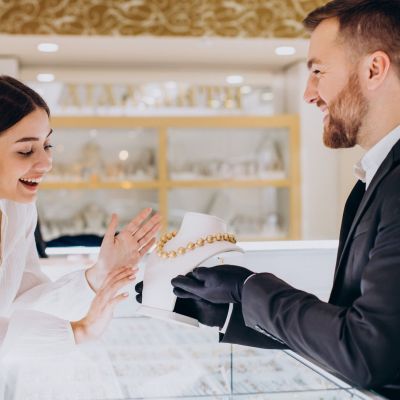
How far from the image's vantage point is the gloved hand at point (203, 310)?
1520 mm

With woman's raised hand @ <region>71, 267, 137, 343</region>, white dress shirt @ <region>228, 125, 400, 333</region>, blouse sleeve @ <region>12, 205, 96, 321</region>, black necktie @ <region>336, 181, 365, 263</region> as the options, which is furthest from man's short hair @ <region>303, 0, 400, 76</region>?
blouse sleeve @ <region>12, 205, 96, 321</region>

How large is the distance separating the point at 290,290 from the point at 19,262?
0.93 metres

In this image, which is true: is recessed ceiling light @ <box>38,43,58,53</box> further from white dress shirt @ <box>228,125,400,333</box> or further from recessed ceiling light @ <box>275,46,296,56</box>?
white dress shirt @ <box>228,125,400,333</box>

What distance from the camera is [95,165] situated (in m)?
5.18

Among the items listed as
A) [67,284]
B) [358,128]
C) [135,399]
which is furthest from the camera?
[67,284]

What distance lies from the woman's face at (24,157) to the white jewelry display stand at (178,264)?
478mm

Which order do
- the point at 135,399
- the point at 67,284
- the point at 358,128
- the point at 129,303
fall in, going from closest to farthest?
1. the point at 135,399
2. the point at 358,128
3. the point at 67,284
4. the point at 129,303

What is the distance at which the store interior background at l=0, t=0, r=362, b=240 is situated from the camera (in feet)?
14.8

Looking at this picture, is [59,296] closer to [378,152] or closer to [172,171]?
[378,152]

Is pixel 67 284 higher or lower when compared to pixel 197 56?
lower

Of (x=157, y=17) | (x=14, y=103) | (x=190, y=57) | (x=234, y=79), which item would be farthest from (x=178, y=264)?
(x=234, y=79)

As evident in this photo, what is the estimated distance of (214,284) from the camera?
1.38 m

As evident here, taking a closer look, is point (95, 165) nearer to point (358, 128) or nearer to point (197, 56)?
point (197, 56)

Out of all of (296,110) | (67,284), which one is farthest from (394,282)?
(296,110)
